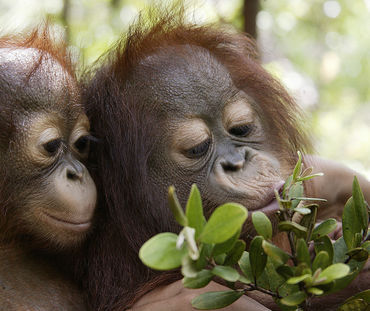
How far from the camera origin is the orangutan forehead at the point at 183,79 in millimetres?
2381

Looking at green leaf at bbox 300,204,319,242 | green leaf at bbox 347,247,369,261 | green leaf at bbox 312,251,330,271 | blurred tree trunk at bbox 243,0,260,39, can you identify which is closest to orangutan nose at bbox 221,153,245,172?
green leaf at bbox 300,204,319,242

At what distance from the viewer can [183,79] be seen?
242 cm

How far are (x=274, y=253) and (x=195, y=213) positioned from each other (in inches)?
10.8

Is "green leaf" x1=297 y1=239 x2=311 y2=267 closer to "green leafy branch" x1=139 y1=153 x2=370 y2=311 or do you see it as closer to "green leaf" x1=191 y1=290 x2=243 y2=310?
"green leafy branch" x1=139 y1=153 x2=370 y2=311

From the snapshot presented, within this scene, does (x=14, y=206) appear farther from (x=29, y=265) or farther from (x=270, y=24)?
(x=270, y=24)

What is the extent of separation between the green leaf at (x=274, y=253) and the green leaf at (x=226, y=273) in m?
0.10

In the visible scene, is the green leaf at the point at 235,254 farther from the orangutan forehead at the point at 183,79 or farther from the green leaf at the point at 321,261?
the orangutan forehead at the point at 183,79

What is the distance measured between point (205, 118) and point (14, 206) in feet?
2.58

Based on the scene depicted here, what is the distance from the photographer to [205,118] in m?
2.38

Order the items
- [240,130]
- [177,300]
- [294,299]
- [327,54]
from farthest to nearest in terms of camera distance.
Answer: [327,54] → [240,130] → [177,300] → [294,299]

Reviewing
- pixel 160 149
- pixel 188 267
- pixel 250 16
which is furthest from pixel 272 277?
pixel 250 16

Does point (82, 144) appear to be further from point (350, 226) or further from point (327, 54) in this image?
point (327, 54)

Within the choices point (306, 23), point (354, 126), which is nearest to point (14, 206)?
point (354, 126)

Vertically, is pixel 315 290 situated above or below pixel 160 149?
below
